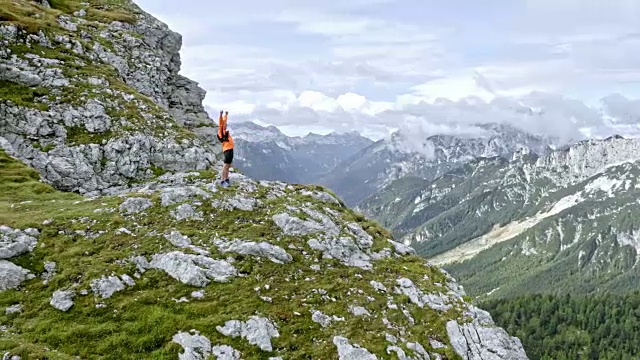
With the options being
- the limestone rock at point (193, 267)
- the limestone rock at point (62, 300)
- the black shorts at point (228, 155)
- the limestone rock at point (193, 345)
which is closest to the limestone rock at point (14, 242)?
the limestone rock at point (62, 300)

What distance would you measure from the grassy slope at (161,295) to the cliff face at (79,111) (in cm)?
1320

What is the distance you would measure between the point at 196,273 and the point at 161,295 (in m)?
2.41

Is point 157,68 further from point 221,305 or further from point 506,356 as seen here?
point 506,356

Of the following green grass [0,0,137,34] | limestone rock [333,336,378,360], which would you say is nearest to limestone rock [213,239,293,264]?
limestone rock [333,336,378,360]

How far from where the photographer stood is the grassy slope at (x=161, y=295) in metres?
22.2

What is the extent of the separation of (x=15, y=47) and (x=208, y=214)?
40471 millimetres

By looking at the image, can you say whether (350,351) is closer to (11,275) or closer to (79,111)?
(11,275)

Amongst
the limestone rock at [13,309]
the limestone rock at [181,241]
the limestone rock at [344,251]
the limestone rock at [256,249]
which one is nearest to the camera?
the limestone rock at [13,309]

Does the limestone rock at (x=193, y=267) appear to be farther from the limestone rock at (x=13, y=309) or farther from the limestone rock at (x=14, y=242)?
the limestone rock at (x=14, y=242)

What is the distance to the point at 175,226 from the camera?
32.1 m

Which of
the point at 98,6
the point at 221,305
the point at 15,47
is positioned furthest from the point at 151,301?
the point at 98,6

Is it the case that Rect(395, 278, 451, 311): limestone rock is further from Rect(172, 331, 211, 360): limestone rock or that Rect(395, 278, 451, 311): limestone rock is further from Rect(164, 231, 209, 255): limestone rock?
Rect(172, 331, 211, 360): limestone rock

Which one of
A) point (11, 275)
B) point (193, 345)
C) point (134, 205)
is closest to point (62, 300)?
point (11, 275)

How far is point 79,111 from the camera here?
53.2 metres
